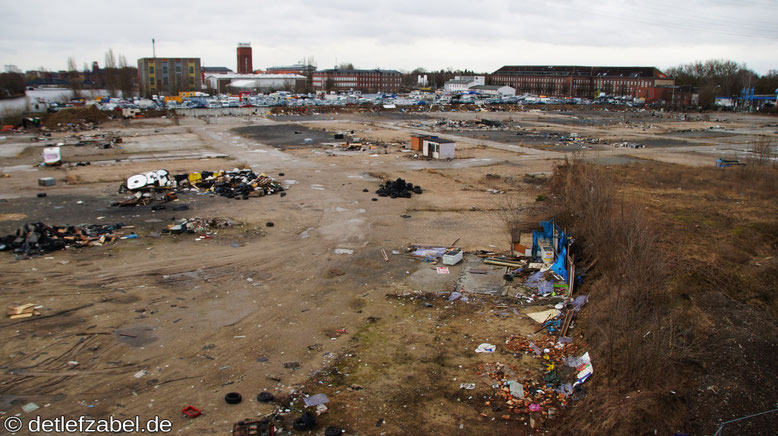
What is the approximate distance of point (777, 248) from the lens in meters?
14.6

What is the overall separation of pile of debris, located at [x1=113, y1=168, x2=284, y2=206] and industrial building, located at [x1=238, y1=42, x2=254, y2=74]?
154 metres

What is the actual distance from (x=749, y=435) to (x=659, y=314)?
2665mm

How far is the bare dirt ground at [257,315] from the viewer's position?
24.5 feet

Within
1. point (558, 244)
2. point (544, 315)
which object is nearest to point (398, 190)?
point (558, 244)

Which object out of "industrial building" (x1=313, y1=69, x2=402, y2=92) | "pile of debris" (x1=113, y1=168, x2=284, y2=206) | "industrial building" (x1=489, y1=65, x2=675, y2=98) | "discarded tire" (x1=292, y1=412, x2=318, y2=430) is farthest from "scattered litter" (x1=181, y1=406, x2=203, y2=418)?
"industrial building" (x1=313, y1=69, x2=402, y2=92)

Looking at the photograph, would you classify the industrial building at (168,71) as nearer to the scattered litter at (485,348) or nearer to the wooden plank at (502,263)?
the wooden plank at (502,263)

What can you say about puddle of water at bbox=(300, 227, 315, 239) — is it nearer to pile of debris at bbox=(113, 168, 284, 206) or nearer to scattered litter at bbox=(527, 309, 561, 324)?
pile of debris at bbox=(113, 168, 284, 206)

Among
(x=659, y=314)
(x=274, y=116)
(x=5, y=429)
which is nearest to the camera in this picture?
(x=5, y=429)

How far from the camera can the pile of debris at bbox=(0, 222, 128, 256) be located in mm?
13922

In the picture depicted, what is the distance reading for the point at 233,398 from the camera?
24.2ft

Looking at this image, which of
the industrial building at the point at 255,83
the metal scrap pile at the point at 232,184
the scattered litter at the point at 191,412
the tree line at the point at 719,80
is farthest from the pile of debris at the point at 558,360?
the industrial building at the point at 255,83

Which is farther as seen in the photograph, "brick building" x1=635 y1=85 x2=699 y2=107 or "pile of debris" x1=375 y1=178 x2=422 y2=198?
"brick building" x1=635 y1=85 x2=699 y2=107

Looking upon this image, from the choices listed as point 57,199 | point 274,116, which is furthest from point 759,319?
point 274,116

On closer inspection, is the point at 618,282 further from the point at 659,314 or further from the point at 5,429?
the point at 5,429
